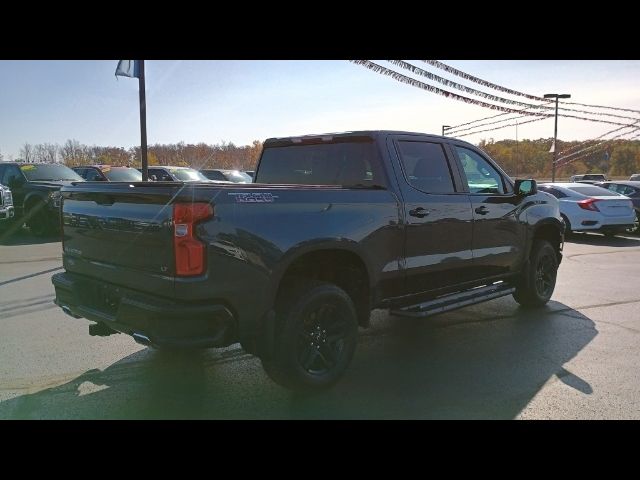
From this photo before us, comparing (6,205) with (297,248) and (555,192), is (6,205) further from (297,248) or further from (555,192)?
(555,192)

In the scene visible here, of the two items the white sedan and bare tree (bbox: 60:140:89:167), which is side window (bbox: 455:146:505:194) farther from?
bare tree (bbox: 60:140:89:167)

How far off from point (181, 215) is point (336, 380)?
5.70ft

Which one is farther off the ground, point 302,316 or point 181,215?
point 181,215

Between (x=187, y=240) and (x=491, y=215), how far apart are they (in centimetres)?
349

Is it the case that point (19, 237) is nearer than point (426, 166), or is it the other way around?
point (426, 166)

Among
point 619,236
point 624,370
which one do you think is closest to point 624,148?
point 619,236

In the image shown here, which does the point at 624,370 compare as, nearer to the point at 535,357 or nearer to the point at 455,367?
the point at 535,357

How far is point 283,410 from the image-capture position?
3.71 m

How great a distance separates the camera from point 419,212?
184 inches

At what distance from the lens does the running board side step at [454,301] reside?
4582mm

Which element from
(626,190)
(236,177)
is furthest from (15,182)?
(626,190)

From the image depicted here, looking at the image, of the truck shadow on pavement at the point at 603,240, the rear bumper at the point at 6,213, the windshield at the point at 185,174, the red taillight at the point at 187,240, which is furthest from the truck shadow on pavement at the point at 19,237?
the truck shadow on pavement at the point at 603,240

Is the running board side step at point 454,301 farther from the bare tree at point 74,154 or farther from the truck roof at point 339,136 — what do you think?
the bare tree at point 74,154

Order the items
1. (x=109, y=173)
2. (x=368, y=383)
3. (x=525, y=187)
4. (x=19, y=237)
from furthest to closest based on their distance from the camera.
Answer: (x=109, y=173) → (x=19, y=237) → (x=525, y=187) → (x=368, y=383)
